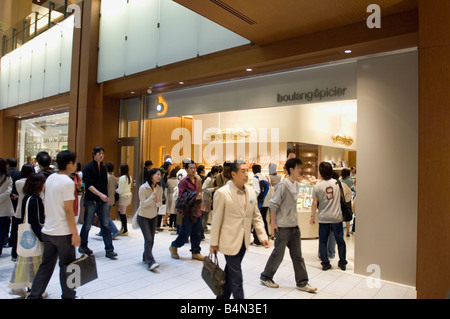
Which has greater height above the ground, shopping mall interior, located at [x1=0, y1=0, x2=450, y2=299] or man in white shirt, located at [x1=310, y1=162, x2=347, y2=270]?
shopping mall interior, located at [x1=0, y1=0, x2=450, y2=299]

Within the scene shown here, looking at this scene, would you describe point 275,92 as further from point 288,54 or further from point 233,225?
point 233,225

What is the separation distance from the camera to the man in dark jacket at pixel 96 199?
5383mm

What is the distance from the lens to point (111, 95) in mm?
9250

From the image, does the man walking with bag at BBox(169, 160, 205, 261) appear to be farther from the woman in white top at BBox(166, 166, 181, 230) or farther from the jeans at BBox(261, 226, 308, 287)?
the woman in white top at BBox(166, 166, 181, 230)

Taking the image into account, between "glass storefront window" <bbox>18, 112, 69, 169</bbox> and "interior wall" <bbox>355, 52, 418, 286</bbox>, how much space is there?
10.6 m

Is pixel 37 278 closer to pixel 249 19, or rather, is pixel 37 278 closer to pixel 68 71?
pixel 249 19

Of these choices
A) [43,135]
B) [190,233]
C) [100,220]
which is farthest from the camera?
[43,135]

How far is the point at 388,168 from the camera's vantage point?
4.85 m

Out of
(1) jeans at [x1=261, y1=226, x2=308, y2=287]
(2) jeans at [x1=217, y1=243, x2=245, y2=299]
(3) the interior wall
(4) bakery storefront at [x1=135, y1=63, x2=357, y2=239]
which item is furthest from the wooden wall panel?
(2) jeans at [x1=217, y1=243, x2=245, y2=299]

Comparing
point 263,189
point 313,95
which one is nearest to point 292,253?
point 263,189

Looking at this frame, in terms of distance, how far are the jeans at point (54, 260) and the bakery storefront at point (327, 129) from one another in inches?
160

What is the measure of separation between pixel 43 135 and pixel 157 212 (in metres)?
11.2

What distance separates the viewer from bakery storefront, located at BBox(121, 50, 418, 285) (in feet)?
15.6
